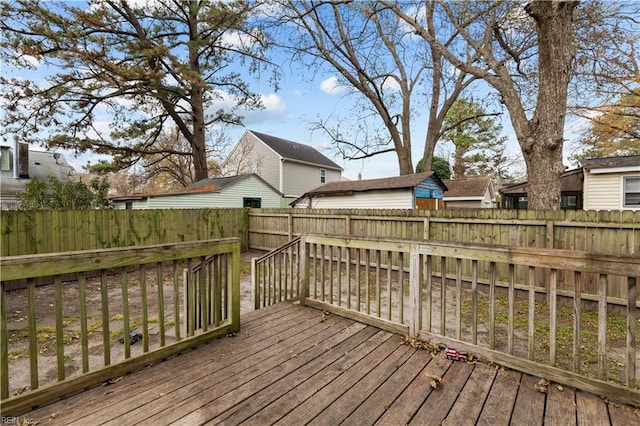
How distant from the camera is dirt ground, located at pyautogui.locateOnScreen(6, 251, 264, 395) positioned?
3.00 m

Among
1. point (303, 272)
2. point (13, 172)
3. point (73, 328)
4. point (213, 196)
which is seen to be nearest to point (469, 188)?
point (213, 196)

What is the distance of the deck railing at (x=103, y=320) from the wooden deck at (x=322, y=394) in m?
0.12

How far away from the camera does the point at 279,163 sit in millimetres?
19422

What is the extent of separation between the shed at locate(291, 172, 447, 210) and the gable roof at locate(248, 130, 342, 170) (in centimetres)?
799

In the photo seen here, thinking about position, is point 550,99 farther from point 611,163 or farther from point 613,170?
point 611,163

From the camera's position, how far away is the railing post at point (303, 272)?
3.78 meters

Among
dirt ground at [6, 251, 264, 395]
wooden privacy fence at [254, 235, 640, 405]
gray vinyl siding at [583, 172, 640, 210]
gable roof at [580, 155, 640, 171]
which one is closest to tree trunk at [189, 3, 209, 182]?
dirt ground at [6, 251, 264, 395]

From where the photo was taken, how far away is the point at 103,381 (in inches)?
81.6

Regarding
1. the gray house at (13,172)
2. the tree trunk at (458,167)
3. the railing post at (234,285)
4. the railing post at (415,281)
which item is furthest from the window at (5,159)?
the tree trunk at (458,167)

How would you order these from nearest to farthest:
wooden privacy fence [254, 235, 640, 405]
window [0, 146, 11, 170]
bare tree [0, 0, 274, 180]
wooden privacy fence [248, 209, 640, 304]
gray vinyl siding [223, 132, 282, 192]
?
1. wooden privacy fence [254, 235, 640, 405]
2. wooden privacy fence [248, 209, 640, 304]
3. bare tree [0, 0, 274, 180]
4. window [0, 146, 11, 170]
5. gray vinyl siding [223, 132, 282, 192]

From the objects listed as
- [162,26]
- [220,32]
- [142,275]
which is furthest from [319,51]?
[142,275]

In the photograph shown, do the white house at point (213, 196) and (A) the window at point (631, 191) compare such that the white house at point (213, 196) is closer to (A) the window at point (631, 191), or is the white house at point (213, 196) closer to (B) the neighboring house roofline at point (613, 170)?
(B) the neighboring house roofline at point (613, 170)

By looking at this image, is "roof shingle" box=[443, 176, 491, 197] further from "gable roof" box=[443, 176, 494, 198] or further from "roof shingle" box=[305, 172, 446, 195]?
"roof shingle" box=[305, 172, 446, 195]

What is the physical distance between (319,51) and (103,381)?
1274 centimetres
